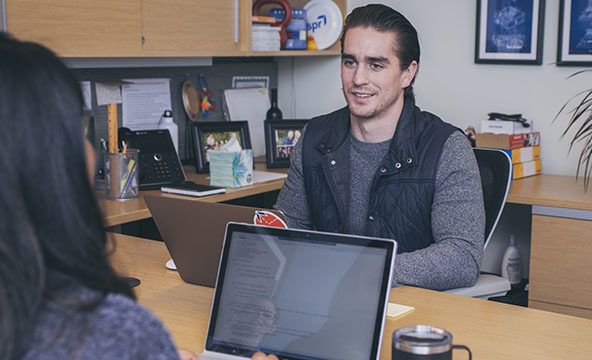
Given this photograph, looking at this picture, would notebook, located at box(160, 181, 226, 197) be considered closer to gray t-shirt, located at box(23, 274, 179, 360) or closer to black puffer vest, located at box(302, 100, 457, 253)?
black puffer vest, located at box(302, 100, 457, 253)

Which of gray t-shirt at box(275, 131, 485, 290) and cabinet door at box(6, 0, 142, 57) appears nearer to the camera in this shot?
gray t-shirt at box(275, 131, 485, 290)

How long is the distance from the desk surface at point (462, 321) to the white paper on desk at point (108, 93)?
1.47 meters

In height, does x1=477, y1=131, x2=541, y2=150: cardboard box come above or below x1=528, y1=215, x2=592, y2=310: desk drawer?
above

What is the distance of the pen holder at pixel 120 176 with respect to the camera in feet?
9.81

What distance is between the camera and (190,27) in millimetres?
3332

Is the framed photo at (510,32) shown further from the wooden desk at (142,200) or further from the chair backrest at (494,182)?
the chair backrest at (494,182)

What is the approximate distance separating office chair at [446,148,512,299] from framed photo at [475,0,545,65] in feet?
4.42

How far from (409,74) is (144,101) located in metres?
1.48

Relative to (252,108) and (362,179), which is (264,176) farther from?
(362,179)

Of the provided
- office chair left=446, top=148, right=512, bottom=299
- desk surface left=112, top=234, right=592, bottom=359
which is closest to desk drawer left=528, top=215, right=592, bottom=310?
office chair left=446, top=148, right=512, bottom=299

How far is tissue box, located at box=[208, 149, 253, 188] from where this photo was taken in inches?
126

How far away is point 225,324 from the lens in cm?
155

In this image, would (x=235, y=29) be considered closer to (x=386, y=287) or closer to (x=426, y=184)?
(x=426, y=184)

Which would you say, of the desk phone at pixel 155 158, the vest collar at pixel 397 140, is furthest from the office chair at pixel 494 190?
the desk phone at pixel 155 158
